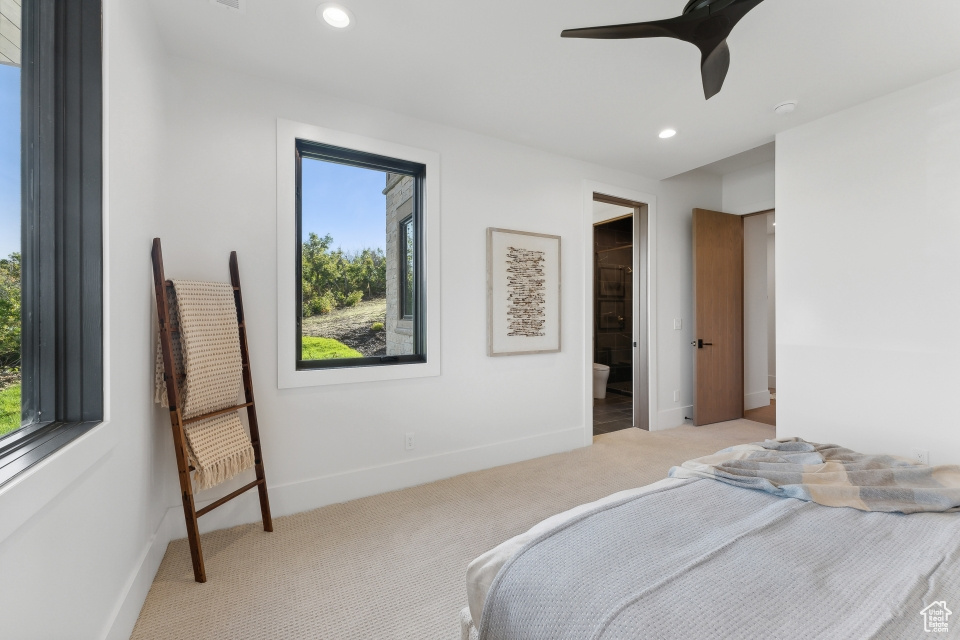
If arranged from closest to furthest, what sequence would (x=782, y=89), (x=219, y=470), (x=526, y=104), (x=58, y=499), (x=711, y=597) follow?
1. (x=711, y=597)
2. (x=58, y=499)
3. (x=219, y=470)
4. (x=782, y=89)
5. (x=526, y=104)

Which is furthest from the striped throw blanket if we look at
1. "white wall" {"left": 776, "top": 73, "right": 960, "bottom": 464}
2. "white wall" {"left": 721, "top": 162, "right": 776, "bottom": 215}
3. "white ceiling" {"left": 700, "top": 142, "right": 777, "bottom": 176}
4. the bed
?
"white wall" {"left": 721, "top": 162, "right": 776, "bottom": 215}

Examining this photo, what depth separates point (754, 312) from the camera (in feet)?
16.1

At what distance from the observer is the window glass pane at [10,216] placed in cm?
107

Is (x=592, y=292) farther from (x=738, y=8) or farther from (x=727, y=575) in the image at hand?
(x=727, y=575)

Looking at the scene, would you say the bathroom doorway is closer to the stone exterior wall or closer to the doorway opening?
the doorway opening

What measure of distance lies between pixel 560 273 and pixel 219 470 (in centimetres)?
271

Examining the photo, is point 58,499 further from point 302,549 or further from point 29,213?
point 302,549

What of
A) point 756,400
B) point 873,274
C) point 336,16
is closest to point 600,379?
point 756,400

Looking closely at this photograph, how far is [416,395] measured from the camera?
9.50 ft

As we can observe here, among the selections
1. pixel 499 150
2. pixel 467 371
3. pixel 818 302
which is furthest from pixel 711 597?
pixel 499 150

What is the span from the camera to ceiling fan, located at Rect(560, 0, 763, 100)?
1573 millimetres

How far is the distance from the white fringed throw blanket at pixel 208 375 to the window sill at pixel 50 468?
595 mm

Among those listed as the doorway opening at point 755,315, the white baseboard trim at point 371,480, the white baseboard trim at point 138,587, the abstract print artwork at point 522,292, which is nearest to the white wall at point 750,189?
the doorway opening at point 755,315

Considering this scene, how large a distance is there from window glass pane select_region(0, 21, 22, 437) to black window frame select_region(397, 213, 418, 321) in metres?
1.94
